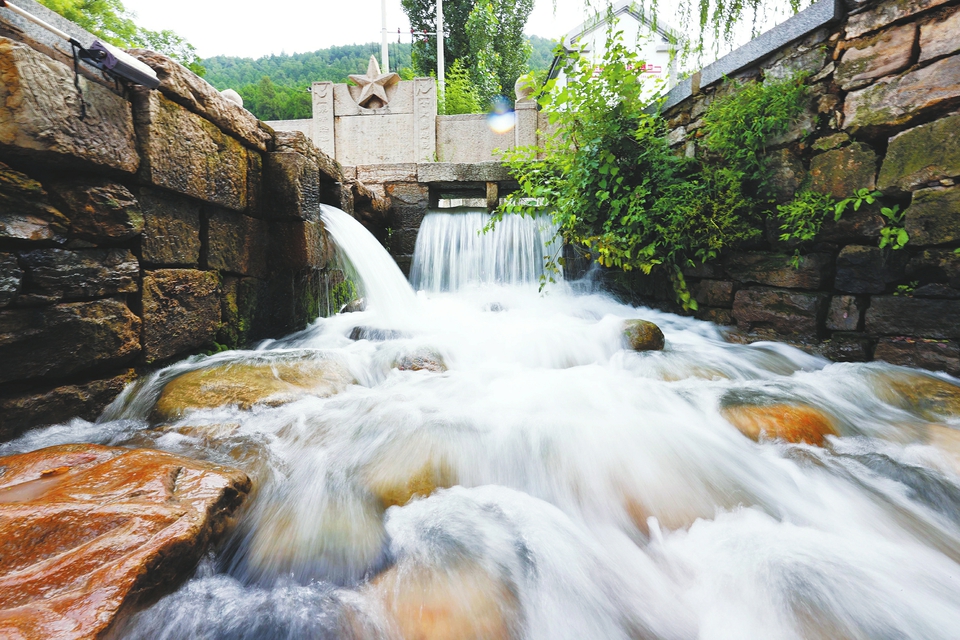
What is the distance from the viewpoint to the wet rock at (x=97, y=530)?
3.52 ft

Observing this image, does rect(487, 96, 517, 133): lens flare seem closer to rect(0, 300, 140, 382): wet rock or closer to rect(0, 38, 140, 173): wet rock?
rect(0, 38, 140, 173): wet rock

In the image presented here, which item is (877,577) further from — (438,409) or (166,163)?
(166,163)

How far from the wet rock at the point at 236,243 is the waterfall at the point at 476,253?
377 centimetres

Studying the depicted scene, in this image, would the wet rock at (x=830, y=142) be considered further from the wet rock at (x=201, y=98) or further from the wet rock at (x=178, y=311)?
the wet rock at (x=178, y=311)

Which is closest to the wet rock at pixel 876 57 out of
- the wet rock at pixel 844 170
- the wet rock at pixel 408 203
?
the wet rock at pixel 844 170

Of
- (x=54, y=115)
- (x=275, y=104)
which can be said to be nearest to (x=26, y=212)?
(x=54, y=115)

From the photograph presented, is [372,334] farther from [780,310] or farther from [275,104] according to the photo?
[275,104]

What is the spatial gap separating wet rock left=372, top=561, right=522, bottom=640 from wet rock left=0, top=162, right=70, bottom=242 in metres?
2.24

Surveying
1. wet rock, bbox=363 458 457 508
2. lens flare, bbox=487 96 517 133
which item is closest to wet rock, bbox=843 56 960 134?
wet rock, bbox=363 458 457 508

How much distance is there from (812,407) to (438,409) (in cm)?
236

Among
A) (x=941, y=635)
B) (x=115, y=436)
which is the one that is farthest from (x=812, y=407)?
(x=115, y=436)

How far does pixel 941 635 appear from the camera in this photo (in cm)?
129

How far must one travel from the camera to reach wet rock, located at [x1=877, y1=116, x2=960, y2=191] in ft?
8.65

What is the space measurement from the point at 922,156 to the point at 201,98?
4.90 meters
